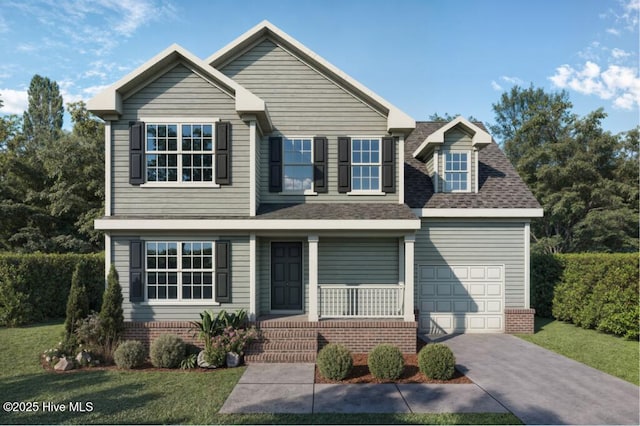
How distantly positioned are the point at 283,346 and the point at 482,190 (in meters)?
8.48

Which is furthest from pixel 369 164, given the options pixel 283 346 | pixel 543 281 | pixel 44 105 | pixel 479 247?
pixel 44 105

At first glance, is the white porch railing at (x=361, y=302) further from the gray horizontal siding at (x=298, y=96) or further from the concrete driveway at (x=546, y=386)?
the gray horizontal siding at (x=298, y=96)

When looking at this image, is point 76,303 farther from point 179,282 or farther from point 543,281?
point 543,281

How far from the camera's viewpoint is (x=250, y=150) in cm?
1009

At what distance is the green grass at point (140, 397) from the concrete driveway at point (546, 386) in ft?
3.13

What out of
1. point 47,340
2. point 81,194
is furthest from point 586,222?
point 81,194

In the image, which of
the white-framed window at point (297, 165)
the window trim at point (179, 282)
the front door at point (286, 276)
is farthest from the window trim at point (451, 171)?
the window trim at point (179, 282)

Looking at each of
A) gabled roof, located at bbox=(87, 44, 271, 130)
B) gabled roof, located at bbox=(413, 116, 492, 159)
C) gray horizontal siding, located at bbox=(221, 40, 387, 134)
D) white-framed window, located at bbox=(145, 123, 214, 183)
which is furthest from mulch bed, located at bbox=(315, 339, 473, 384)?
gabled roof, located at bbox=(413, 116, 492, 159)

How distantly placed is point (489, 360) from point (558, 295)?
6276mm

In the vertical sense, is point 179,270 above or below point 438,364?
above

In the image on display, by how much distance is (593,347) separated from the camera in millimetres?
10133

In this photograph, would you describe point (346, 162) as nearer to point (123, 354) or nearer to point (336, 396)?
point (336, 396)

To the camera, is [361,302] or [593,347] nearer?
[593,347]

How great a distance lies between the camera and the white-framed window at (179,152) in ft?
33.1
